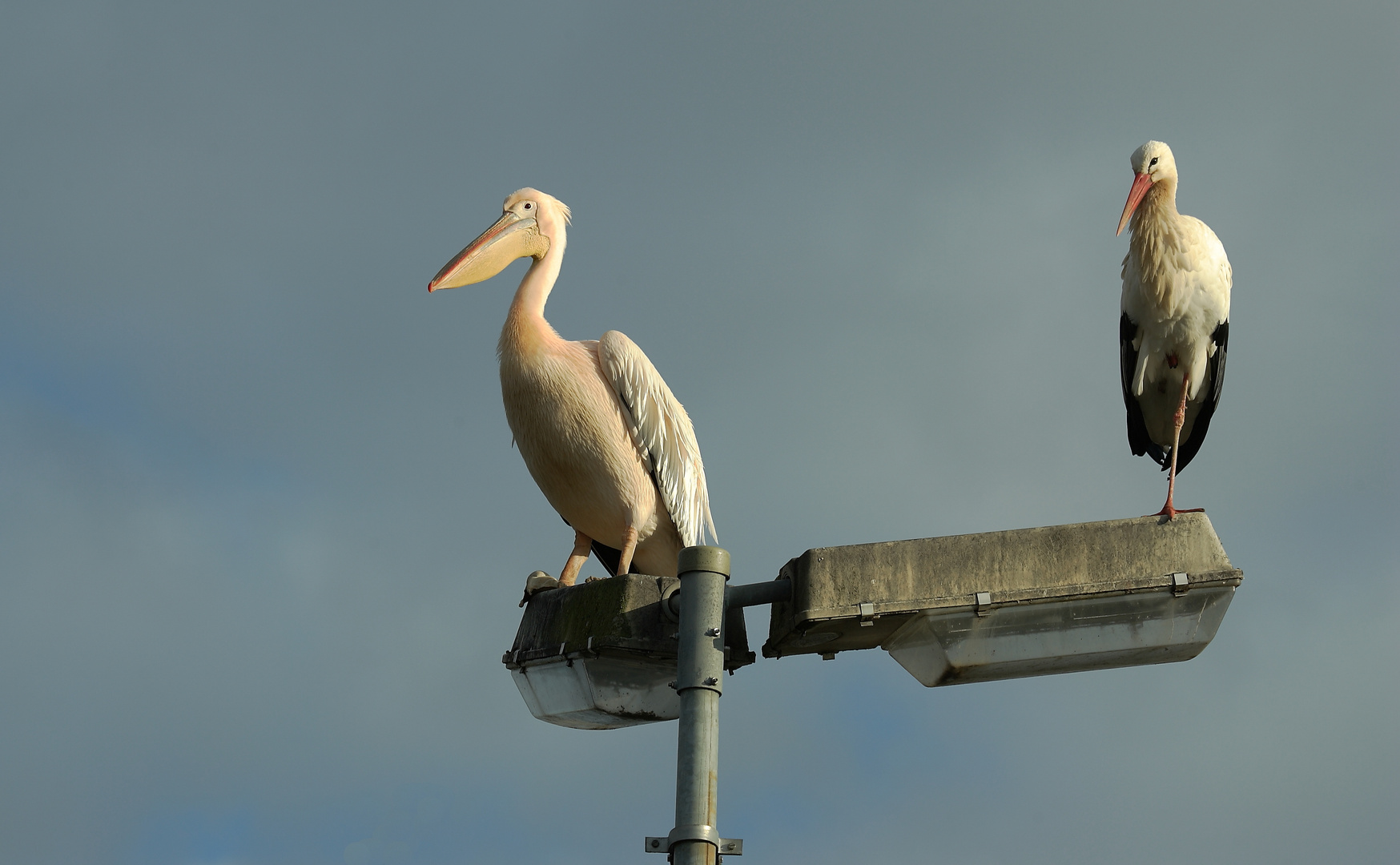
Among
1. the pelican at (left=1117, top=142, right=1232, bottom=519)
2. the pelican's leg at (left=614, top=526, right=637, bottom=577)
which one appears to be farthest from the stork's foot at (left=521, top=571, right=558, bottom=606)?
the pelican at (left=1117, top=142, right=1232, bottom=519)

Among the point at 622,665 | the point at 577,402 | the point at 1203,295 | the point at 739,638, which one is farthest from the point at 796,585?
the point at 1203,295

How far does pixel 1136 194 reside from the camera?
389 inches

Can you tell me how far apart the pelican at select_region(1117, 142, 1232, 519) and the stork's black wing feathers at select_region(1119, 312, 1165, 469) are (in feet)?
0.03

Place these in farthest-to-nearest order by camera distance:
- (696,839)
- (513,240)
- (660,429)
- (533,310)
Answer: (513,240)
(533,310)
(660,429)
(696,839)

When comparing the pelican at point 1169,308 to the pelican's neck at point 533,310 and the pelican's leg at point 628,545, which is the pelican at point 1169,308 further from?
the pelican's neck at point 533,310

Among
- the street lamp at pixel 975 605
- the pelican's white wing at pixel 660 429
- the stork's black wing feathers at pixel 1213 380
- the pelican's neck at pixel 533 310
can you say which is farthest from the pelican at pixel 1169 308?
the street lamp at pixel 975 605

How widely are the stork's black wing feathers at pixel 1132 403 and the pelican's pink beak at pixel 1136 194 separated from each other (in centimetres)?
66

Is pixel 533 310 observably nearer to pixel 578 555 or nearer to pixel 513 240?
pixel 513 240

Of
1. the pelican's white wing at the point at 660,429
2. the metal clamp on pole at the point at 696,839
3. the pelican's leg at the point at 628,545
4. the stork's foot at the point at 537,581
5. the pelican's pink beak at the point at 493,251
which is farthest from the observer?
the pelican's pink beak at the point at 493,251

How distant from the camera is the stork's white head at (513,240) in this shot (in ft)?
30.4

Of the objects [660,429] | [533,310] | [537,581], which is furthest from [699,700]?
[533,310]

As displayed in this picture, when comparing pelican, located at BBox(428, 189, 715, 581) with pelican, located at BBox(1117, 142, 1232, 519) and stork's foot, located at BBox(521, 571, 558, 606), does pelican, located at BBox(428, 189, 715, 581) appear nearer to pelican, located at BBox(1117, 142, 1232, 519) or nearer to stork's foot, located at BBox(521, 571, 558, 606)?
stork's foot, located at BBox(521, 571, 558, 606)

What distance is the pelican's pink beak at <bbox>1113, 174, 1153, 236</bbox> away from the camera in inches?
382

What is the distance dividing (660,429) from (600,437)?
0.50 m
